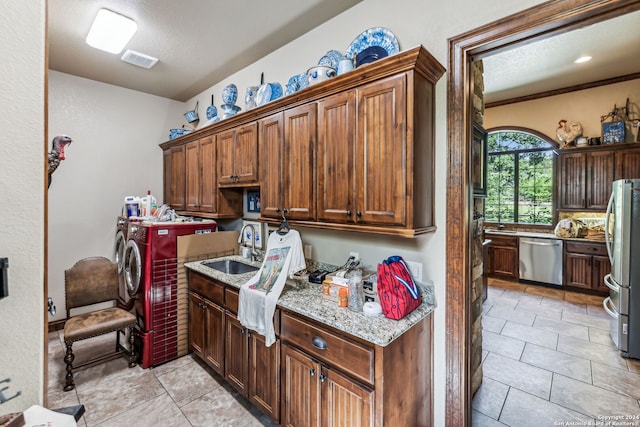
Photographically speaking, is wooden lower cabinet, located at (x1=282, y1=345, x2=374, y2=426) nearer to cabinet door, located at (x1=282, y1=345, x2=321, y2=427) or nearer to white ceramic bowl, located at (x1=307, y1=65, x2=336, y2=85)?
cabinet door, located at (x1=282, y1=345, x2=321, y2=427)

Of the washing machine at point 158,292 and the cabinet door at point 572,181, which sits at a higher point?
the cabinet door at point 572,181

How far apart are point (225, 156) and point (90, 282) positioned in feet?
6.02

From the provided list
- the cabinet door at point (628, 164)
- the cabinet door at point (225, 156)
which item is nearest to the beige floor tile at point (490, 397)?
the cabinet door at point (225, 156)

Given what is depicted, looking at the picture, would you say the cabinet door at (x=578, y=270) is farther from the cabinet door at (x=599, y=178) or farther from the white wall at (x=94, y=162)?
the white wall at (x=94, y=162)

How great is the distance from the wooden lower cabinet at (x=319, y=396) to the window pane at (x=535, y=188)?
5.53 metres

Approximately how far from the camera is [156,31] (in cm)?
247

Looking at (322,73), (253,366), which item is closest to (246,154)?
(322,73)

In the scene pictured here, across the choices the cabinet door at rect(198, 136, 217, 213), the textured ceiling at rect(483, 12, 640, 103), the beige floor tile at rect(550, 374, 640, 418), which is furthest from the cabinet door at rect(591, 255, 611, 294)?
the cabinet door at rect(198, 136, 217, 213)

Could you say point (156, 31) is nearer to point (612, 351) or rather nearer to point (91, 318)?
point (91, 318)

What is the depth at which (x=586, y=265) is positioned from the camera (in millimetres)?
4457

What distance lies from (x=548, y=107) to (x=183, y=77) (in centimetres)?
574

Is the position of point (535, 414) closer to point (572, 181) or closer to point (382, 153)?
Result: point (382, 153)

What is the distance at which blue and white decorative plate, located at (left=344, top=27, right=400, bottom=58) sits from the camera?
1884 mm

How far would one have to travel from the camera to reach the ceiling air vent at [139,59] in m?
2.83
